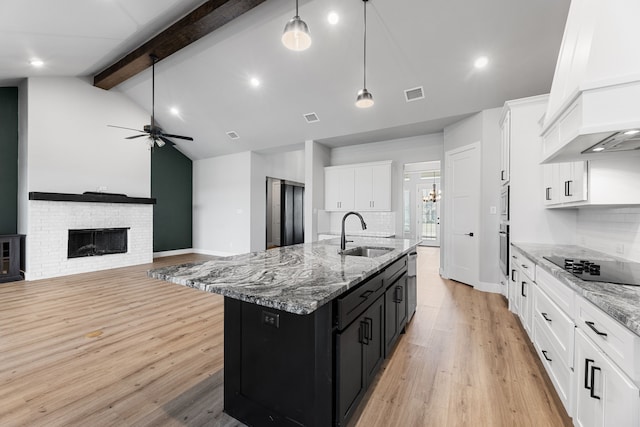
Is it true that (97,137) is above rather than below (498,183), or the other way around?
above

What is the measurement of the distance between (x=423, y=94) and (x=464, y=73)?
2.03 feet

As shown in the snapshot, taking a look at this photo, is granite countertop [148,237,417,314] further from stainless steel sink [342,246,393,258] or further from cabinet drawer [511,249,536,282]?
cabinet drawer [511,249,536,282]

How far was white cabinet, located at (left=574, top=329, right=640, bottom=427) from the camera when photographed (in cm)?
99

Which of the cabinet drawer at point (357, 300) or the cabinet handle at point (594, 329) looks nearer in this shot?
the cabinet handle at point (594, 329)

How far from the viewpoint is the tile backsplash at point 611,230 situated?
2.06 meters

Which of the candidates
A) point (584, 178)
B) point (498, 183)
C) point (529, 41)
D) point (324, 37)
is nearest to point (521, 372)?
point (584, 178)

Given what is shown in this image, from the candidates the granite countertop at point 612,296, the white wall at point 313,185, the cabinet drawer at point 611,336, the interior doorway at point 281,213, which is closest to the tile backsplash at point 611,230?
the granite countertop at point 612,296

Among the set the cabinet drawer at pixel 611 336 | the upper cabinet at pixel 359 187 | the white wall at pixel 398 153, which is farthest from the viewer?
the upper cabinet at pixel 359 187

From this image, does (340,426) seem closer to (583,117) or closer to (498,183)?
(583,117)

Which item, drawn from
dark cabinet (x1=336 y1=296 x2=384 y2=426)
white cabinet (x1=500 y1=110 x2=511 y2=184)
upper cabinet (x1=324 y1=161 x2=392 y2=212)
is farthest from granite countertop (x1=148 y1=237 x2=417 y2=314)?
upper cabinet (x1=324 y1=161 x2=392 y2=212)

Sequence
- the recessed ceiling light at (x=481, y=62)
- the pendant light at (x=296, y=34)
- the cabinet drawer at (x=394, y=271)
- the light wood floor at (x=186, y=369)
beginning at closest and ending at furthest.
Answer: the light wood floor at (x=186, y=369) → the pendant light at (x=296, y=34) → the cabinet drawer at (x=394, y=271) → the recessed ceiling light at (x=481, y=62)

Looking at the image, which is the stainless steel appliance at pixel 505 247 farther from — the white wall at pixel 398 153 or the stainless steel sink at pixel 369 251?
the white wall at pixel 398 153

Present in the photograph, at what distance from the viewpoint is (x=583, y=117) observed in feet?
4.40

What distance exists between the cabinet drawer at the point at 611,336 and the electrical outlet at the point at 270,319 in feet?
4.52
